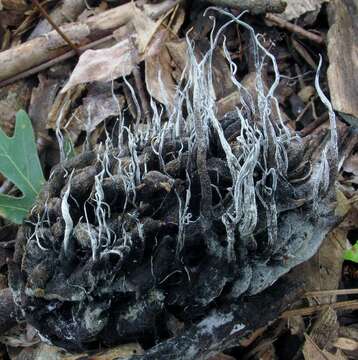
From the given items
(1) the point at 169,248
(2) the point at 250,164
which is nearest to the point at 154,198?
(1) the point at 169,248

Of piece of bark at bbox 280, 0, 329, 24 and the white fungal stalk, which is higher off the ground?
the white fungal stalk

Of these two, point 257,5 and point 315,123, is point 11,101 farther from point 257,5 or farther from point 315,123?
point 315,123

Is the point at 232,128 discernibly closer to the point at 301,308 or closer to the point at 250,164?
the point at 250,164

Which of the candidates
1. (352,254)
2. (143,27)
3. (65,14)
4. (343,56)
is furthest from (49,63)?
(352,254)

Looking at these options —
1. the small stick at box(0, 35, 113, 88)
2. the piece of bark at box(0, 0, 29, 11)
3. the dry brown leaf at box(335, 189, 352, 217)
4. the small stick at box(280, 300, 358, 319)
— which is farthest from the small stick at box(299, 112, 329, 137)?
the piece of bark at box(0, 0, 29, 11)

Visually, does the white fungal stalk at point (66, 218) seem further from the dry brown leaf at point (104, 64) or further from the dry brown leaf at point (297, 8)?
the dry brown leaf at point (297, 8)

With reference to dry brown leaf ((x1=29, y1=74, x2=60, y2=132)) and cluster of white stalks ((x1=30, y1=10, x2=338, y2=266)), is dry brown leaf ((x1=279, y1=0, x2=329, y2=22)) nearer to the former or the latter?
cluster of white stalks ((x1=30, y1=10, x2=338, y2=266))
